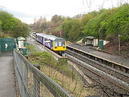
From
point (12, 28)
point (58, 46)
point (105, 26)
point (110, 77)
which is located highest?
point (12, 28)

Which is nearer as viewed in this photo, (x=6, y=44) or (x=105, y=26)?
(x=6, y=44)

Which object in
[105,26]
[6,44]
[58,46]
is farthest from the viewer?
[105,26]

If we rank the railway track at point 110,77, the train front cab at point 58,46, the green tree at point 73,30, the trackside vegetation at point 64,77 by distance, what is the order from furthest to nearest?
the green tree at point 73,30
the train front cab at point 58,46
the railway track at point 110,77
the trackside vegetation at point 64,77

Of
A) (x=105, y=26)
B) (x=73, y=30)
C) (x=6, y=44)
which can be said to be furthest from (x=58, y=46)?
(x=73, y=30)

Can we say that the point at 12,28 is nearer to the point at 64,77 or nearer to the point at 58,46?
the point at 58,46

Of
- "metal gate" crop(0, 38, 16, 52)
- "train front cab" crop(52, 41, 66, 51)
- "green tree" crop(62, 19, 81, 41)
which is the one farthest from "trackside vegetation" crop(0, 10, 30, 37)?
"metal gate" crop(0, 38, 16, 52)

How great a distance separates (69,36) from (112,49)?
94.1 feet

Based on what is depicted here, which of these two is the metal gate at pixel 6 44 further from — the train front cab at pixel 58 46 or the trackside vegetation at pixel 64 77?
→ the trackside vegetation at pixel 64 77

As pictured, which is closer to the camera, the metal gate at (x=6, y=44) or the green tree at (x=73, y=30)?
the metal gate at (x=6, y=44)

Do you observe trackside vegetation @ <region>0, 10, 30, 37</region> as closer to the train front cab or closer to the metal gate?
the train front cab

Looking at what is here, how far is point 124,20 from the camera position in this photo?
29.5 m

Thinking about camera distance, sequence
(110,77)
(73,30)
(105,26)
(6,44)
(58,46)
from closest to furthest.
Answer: (110,77)
(6,44)
(58,46)
(105,26)
(73,30)

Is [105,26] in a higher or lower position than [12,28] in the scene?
lower

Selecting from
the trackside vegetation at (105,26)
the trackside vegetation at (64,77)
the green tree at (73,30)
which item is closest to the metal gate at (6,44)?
the trackside vegetation at (64,77)
